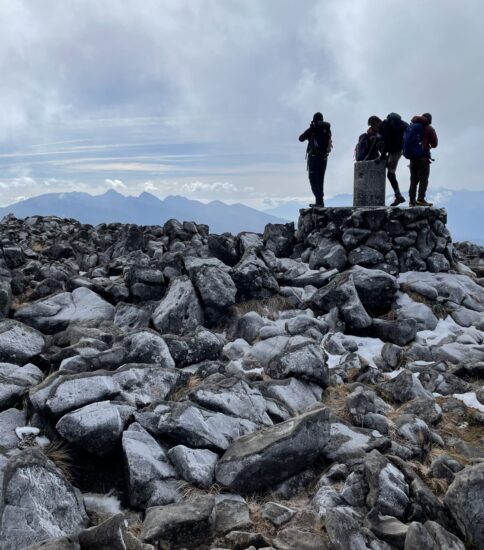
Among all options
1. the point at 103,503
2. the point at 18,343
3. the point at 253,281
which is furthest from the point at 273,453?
the point at 253,281

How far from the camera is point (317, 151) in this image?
17609 millimetres

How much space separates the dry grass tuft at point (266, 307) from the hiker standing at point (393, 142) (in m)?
6.88

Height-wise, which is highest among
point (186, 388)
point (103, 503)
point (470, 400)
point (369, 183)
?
point (369, 183)

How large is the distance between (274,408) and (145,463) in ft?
7.65

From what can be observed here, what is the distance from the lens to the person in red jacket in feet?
52.5

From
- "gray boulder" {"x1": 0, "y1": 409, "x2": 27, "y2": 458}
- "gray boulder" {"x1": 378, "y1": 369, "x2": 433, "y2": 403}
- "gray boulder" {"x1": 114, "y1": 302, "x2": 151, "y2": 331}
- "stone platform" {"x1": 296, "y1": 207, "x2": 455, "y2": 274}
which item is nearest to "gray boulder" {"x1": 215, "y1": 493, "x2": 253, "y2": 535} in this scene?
"gray boulder" {"x1": 0, "y1": 409, "x2": 27, "y2": 458}

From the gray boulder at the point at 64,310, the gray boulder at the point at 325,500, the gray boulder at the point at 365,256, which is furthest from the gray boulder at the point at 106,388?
the gray boulder at the point at 365,256

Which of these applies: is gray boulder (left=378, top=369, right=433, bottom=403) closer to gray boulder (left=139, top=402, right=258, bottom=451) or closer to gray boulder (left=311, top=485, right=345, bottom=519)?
gray boulder (left=139, top=402, right=258, bottom=451)

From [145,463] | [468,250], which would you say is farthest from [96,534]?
[468,250]

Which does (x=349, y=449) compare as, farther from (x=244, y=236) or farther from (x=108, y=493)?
(x=244, y=236)

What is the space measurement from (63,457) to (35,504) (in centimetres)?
125

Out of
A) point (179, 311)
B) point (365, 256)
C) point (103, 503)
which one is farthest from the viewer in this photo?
point (365, 256)

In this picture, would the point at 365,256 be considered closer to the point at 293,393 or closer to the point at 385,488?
the point at 293,393

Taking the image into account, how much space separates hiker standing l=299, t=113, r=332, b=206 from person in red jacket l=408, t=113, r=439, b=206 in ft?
9.72
